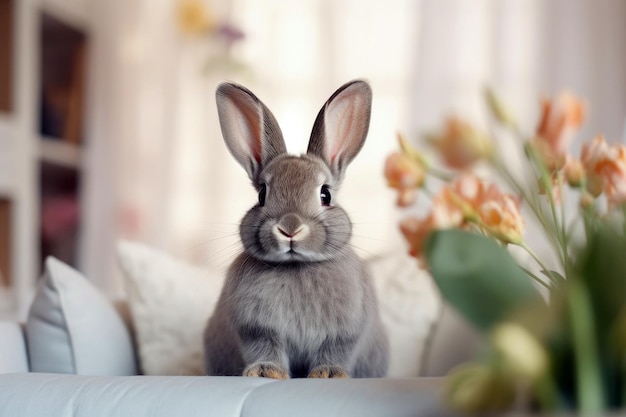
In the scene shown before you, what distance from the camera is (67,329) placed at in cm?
121

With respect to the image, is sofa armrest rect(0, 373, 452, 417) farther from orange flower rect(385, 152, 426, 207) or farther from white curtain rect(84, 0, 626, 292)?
white curtain rect(84, 0, 626, 292)

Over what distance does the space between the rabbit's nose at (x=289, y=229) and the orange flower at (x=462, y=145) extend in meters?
0.34

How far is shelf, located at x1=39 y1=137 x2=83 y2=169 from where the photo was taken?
10.5ft

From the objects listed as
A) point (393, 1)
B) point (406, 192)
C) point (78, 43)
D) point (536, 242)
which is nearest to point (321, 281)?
point (406, 192)

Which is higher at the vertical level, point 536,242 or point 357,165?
point 357,165

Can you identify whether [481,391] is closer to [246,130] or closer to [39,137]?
[246,130]

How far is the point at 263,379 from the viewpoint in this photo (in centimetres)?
79

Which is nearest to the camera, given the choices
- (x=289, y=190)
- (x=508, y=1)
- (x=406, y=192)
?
(x=406, y=192)

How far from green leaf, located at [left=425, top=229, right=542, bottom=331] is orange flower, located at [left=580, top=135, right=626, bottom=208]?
251 millimetres

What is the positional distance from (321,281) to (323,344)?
0.25 ft

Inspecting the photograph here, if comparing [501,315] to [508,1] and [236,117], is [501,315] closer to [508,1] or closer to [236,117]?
[236,117]

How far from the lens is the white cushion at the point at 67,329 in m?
1.21

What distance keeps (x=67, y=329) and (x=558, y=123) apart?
882 millimetres

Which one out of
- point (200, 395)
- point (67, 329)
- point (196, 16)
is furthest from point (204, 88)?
point (200, 395)
